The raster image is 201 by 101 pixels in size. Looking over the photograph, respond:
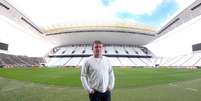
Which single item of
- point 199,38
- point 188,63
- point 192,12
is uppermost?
point 192,12

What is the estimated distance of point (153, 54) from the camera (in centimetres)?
8612

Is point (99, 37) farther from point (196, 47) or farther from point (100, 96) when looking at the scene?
point (100, 96)

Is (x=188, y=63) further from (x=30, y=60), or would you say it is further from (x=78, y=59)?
(x=30, y=60)

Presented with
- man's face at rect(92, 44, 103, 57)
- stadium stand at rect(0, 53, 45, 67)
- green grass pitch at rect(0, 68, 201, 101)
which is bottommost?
green grass pitch at rect(0, 68, 201, 101)

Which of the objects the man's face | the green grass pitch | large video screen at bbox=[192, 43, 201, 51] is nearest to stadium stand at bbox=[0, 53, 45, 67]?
the green grass pitch

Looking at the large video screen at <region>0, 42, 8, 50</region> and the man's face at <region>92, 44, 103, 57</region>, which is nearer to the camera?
the man's face at <region>92, 44, 103, 57</region>

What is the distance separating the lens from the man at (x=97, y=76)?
423 cm

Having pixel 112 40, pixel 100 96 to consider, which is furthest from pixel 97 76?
pixel 112 40

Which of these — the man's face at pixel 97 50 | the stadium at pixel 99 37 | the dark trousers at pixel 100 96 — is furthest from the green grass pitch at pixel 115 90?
the stadium at pixel 99 37

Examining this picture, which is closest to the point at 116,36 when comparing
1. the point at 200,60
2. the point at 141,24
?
the point at 141,24

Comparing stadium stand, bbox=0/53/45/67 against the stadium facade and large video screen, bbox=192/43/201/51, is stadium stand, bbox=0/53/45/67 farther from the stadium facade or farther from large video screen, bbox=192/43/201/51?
large video screen, bbox=192/43/201/51

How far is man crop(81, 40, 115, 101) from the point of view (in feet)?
13.9

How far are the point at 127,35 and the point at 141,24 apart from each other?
7.41m

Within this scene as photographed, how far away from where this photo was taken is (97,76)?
4.23 meters
